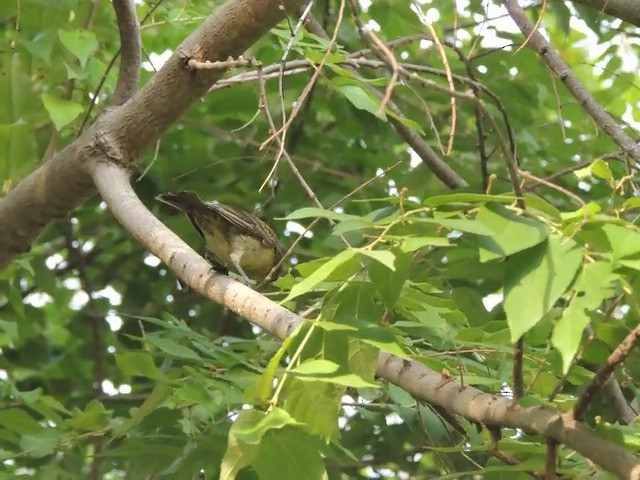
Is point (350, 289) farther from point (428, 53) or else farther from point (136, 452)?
point (428, 53)

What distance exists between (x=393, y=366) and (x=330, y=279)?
21 centimetres

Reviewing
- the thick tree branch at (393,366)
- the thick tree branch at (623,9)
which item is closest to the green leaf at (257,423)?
the thick tree branch at (393,366)

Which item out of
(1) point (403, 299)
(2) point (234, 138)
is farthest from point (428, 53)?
(1) point (403, 299)

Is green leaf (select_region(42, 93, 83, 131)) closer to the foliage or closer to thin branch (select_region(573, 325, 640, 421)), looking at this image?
the foliage

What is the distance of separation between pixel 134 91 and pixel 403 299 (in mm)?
1045

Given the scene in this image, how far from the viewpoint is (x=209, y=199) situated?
308cm

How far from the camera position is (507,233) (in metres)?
1.14

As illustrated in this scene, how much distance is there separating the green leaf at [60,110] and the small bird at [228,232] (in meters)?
0.30

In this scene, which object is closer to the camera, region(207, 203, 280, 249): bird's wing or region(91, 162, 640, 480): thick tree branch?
region(91, 162, 640, 480): thick tree branch

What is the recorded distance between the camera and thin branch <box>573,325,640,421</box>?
1.11m

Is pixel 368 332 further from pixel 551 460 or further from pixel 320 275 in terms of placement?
pixel 551 460

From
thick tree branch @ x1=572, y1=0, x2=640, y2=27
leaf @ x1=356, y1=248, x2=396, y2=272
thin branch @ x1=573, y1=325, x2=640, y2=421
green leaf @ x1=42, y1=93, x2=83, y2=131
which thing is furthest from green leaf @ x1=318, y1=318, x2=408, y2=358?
thick tree branch @ x1=572, y1=0, x2=640, y2=27

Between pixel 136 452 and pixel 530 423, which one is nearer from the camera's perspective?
pixel 530 423

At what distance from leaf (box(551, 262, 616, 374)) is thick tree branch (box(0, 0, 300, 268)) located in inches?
40.1
